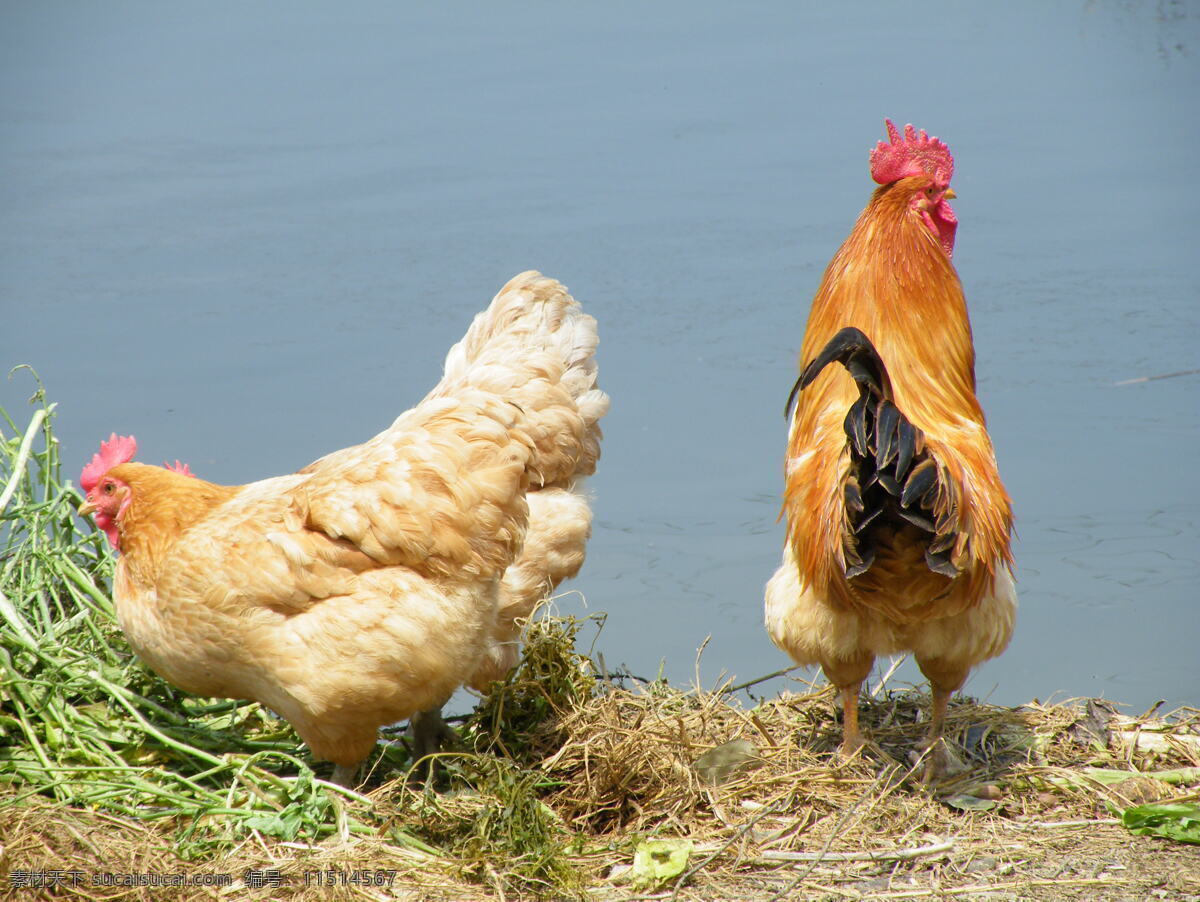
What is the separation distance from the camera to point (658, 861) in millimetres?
3164

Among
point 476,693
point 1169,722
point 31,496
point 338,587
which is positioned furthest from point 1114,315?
point 31,496

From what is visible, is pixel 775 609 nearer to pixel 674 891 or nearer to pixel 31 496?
pixel 674 891

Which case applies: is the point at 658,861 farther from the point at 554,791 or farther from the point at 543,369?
the point at 543,369

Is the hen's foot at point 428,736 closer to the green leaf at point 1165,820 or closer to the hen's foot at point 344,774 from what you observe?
the hen's foot at point 344,774

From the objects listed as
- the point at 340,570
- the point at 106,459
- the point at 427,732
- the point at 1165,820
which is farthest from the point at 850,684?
the point at 106,459

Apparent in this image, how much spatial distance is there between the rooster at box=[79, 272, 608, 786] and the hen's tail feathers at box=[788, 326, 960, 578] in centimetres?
110

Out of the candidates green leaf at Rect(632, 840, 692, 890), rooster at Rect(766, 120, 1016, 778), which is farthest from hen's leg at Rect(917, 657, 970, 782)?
green leaf at Rect(632, 840, 692, 890)

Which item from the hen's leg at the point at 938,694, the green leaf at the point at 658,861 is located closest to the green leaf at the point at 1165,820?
the hen's leg at the point at 938,694

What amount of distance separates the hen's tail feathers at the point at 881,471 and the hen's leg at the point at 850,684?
544 mm

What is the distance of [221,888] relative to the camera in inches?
118

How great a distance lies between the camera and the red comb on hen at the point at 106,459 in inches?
140

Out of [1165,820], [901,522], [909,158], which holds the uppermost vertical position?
[909,158]

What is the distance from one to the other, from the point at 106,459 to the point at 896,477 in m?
2.40

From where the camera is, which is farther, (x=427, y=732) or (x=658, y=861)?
(x=427, y=732)
